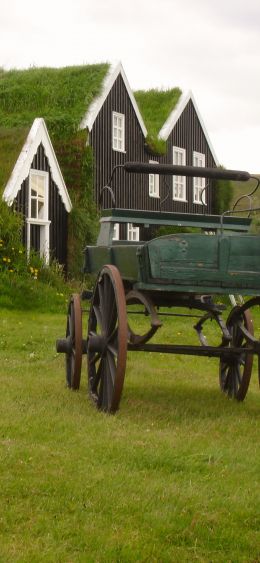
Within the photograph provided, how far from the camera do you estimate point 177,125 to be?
32.6 meters

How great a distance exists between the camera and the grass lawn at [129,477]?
449 cm

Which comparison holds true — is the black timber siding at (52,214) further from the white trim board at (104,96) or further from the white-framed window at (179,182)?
the white-framed window at (179,182)

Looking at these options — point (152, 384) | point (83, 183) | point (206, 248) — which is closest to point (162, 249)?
point (206, 248)

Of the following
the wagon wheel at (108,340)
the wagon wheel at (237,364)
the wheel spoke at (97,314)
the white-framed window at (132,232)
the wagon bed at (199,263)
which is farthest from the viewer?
the white-framed window at (132,232)

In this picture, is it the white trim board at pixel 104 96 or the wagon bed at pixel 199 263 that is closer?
the wagon bed at pixel 199 263

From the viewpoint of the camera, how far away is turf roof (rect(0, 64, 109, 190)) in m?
Answer: 25.7

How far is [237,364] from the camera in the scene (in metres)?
8.78

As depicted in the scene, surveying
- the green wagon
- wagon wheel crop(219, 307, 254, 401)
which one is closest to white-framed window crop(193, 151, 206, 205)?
wagon wheel crop(219, 307, 254, 401)

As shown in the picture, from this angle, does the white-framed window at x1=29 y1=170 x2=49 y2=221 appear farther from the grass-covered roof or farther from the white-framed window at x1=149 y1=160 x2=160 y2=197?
the grass-covered roof

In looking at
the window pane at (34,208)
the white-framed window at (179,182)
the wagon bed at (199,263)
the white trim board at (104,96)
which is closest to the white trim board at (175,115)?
the white-framed window at (179,182)

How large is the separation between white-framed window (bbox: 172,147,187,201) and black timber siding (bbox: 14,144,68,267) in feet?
29.4

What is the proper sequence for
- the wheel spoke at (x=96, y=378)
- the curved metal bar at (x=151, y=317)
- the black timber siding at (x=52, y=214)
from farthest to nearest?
the black timber siding at (x=52, y=214) → the wheel spoke at (x=96, y=378) → the curved metal bar at (x=151, y=317)

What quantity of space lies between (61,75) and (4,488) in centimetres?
2368

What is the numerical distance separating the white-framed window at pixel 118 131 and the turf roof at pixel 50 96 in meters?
1.51
